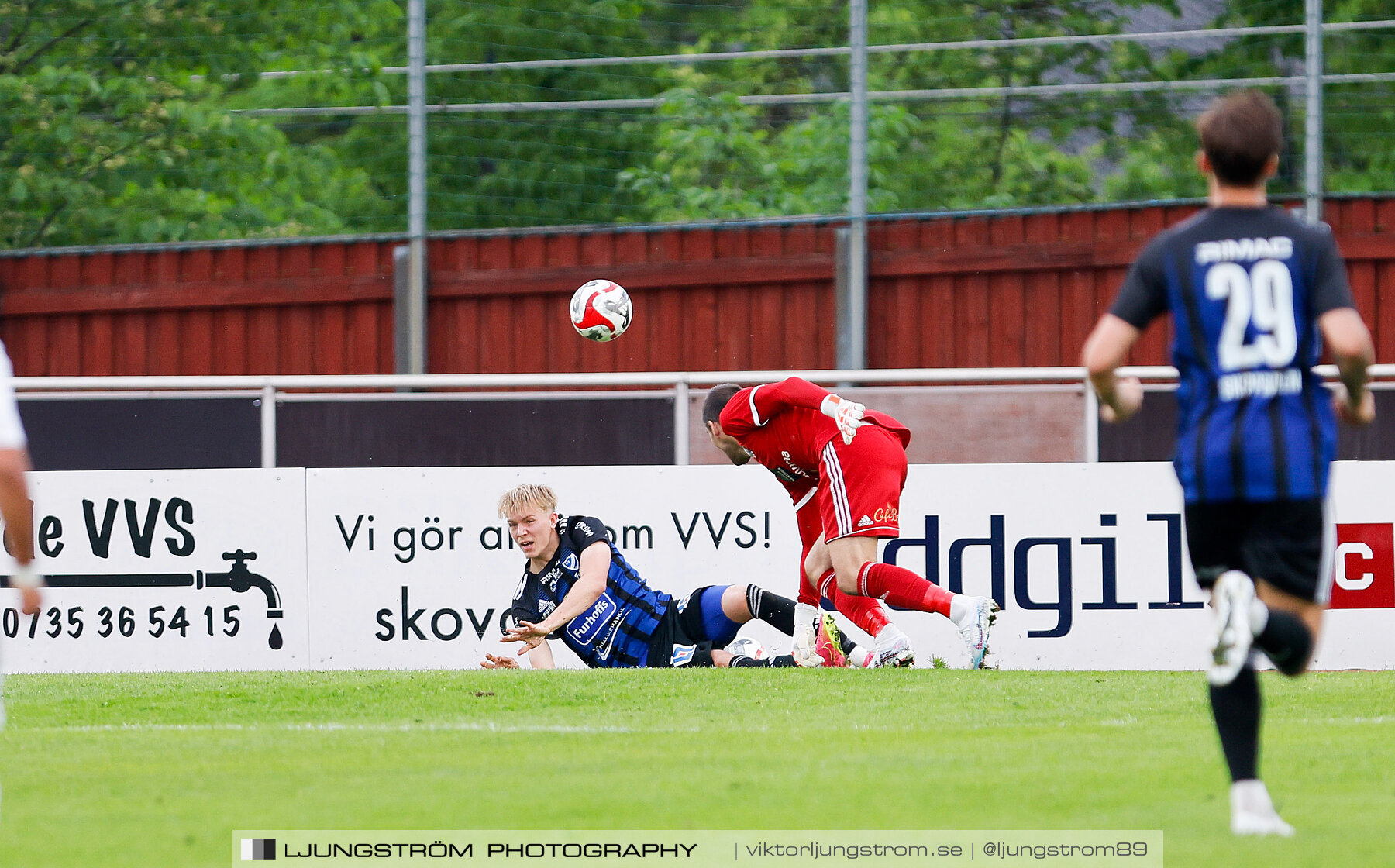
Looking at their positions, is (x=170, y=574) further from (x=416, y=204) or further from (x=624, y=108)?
(x=624, y=108)

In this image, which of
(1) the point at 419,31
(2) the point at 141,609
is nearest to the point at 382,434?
(2) the point at 141,609

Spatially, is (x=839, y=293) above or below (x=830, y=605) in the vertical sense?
above

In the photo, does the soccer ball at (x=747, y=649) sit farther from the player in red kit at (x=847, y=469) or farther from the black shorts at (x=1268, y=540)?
the black shorts at (x=1268, y=540)

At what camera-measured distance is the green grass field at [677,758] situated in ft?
14.6

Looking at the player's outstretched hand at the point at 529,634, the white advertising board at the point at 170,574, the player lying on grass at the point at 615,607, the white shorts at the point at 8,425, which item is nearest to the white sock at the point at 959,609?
the player lying on grass at the point at 615,607

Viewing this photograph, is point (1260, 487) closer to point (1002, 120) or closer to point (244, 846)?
point (244, 846)

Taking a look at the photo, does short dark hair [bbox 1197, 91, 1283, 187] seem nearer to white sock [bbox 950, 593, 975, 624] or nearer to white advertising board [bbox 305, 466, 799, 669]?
white sock [bbox 950, 593, 975, 624]

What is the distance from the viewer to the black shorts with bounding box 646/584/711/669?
948 centimetres

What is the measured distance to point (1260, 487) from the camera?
4156 millimetres

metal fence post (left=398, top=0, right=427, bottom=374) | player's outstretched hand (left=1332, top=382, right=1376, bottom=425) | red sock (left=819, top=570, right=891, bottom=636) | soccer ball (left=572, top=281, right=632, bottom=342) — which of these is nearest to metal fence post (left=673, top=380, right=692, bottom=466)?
soccer ball (left=572, top=281, right=632, bottom=342)

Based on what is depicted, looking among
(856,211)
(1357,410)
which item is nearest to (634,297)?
(856,211)

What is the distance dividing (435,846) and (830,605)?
18.4 ft

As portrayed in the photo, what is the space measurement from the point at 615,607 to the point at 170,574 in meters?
2.87

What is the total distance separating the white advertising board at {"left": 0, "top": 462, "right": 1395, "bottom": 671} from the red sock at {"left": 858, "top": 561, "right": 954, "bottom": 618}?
1210mm
